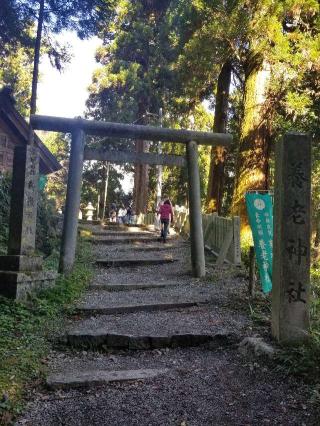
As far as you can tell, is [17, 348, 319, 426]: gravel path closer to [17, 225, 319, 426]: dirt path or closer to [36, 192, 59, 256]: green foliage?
[17, 225, 319, 426]: dirt path

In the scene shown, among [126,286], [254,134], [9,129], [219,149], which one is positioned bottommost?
[126,286]

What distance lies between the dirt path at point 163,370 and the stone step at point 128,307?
15 millimetres

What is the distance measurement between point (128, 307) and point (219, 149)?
9592 mm

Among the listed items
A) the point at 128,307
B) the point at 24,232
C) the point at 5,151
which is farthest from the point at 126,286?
the point at 5,151

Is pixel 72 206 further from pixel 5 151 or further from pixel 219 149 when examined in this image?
pixel 5 151

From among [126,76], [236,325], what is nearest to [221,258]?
[236,325]

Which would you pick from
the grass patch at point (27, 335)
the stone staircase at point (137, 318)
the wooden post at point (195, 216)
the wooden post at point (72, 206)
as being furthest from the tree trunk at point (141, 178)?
the grass patch at point (27, 335)

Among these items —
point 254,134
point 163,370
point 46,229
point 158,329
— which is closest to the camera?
point 163,370

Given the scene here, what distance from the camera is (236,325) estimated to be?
564cm

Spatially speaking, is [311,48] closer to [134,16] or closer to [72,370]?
[72,370]

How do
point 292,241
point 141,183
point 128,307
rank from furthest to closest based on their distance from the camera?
point 141,183 < point 128,307 < point 292,241

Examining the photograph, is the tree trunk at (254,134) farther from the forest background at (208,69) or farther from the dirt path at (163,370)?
the dirt path at (163,370)

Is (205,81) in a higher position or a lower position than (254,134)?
higher

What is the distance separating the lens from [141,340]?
5246 millimetres
